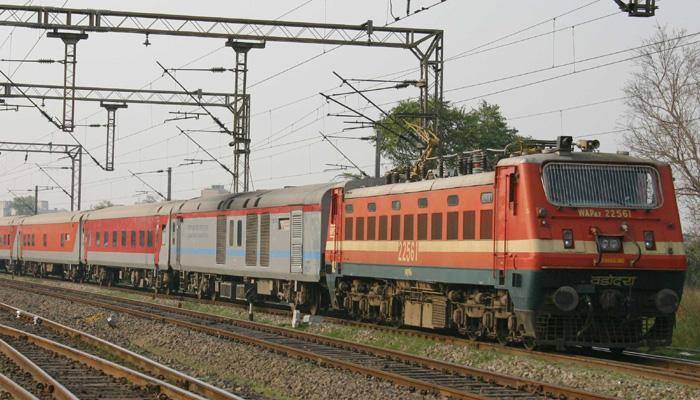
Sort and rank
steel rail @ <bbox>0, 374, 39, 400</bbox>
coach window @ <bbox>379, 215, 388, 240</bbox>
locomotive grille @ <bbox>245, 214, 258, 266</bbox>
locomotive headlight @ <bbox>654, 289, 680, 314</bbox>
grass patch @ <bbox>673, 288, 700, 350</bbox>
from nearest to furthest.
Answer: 1. steel rail @ <bbox>0, 374, 39, 400</bbox>
2. locomotive headlight @ <bbox>654, 289, 680, 314</bbox>
3. grass patch @ <bbox>673, 288, 700, 350</bbox>
4. coach window @ <bbox>379, 215, 388, 240</bbox>
5. locomotive grille @ <bbox>245, 214, 258, 266</bbox>

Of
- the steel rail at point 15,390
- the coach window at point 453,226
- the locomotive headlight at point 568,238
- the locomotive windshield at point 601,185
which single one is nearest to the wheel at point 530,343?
the locomotive headlight at point 568,238

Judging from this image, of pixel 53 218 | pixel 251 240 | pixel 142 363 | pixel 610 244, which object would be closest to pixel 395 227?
pixel 610 244

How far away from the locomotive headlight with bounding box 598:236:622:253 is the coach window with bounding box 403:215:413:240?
5396 mm

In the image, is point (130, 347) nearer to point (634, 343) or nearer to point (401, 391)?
point (401, 391)

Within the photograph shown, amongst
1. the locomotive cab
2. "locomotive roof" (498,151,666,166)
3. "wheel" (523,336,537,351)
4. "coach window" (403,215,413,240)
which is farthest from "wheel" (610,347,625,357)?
"coach window" (403,215,413,240)

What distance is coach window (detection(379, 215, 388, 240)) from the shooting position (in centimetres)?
2314

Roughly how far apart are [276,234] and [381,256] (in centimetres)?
716

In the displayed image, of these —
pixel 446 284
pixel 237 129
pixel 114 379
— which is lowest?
pixel 114 379

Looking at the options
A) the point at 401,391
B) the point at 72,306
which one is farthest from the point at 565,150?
the point at 72,306

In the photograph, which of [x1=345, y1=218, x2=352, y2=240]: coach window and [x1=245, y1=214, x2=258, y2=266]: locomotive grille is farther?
[x1=245, y1=214, x2=258, y2=266]: locomotive grille

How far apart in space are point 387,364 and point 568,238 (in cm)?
Result: 373

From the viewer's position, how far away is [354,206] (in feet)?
82.1

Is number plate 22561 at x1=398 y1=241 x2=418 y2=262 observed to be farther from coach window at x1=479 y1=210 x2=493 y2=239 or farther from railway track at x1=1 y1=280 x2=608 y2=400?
coach window at x1=479 y1=210 x2=493 y2=239

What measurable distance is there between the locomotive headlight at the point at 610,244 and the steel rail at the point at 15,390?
9.47m
